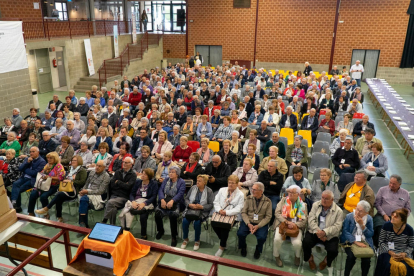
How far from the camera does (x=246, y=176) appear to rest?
217 inches

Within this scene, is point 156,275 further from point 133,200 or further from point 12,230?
point 133,200

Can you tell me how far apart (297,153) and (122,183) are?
132 inches

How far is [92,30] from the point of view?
54.0ft

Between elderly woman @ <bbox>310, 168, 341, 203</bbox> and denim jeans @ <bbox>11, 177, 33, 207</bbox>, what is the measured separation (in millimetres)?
4849

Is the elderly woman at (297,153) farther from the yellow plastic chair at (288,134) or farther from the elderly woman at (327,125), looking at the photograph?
the elderly woman at (327,125)

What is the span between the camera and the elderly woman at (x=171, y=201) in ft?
16.4

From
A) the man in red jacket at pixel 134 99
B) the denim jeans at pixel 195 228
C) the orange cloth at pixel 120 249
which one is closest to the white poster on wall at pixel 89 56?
the man in red jacket at pixel 134 99

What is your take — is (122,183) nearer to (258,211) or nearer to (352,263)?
(258,211)

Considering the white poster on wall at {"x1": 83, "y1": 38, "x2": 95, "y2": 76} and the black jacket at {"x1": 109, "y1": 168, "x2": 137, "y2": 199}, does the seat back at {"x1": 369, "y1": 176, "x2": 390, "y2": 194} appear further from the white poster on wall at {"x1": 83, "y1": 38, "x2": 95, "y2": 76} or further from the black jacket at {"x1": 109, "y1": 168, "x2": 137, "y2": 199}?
the white poster on wall at {"x1": 83, "y1": 38, "x2": 95, "y2": 76}

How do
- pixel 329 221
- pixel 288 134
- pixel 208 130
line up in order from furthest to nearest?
pixel 208 130, pixel 288 134, pixel 329 221

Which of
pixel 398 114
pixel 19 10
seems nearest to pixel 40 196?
pixel 398 114

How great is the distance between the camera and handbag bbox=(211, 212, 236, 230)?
462cm

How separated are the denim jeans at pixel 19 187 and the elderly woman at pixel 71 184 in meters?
0.62

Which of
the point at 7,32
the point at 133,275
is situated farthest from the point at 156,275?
the point at 7,32
